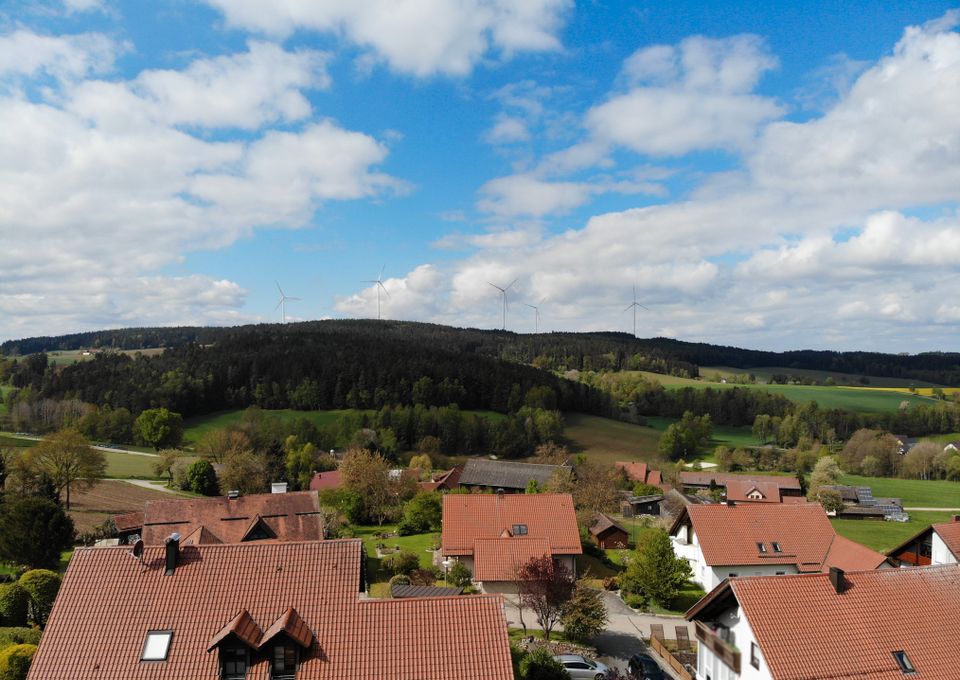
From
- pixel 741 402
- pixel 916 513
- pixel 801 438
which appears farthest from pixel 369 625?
pixel 741 402

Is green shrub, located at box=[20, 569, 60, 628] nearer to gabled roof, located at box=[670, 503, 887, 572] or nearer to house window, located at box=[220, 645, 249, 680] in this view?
house window, located at box=[220, 645, 249, 680]

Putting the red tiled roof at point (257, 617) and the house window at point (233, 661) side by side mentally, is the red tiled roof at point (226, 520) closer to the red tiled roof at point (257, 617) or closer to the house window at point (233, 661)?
the red tiled roof at point (257, 617)

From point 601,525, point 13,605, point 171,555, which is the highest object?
point 171,555

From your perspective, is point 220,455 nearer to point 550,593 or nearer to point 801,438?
point 550,593

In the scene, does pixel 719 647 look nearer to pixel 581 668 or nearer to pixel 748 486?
pixel 581 668

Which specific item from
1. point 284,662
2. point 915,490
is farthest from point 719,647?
point 915,490

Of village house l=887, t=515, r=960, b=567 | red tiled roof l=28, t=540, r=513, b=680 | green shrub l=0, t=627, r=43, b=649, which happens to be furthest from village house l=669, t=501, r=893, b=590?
green shrub l=0, t=627, r=43, b=649
